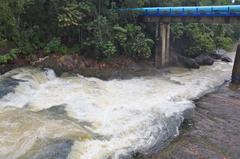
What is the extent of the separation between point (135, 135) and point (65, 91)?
19.5 ft

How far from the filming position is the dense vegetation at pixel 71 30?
1973 cm

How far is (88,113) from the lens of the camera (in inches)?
520

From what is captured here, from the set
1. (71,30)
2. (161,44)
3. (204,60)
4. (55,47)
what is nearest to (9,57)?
(55,47)

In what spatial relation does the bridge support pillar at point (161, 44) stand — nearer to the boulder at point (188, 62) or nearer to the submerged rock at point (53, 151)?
the boulder at point (188, 62)

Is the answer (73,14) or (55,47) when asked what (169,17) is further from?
(55,47)

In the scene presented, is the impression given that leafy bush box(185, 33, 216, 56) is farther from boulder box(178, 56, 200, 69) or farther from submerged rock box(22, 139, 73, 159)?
submerged rock box(22, 139, 73, 159)

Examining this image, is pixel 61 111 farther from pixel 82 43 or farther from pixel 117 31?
pixel 117 31

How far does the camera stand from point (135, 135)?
11.4m

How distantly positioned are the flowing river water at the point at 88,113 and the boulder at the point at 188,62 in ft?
11.0

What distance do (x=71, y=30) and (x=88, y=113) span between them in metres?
9.78

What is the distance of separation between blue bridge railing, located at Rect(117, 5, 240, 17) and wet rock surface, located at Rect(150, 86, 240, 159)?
693 centimetres

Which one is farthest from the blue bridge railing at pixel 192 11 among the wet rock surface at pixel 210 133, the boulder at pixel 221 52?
the boulder at pixel 221 52

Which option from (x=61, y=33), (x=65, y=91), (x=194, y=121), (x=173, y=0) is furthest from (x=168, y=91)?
(x=173, y=0)

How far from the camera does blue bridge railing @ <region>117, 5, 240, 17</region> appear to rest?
2066cm
